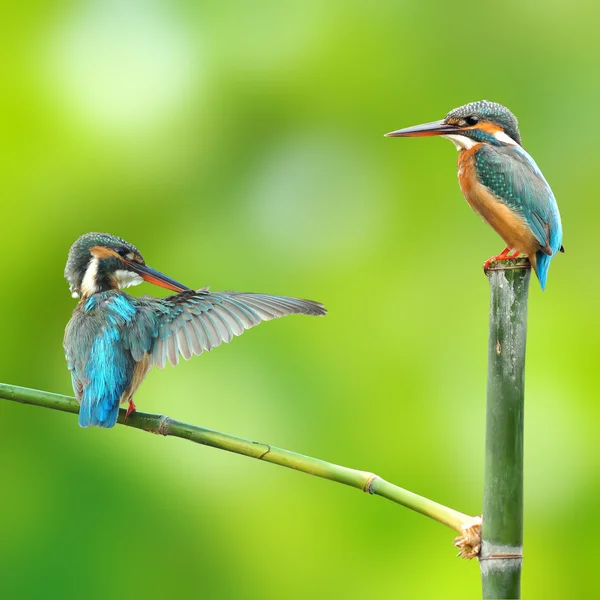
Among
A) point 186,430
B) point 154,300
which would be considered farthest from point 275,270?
point 186,430

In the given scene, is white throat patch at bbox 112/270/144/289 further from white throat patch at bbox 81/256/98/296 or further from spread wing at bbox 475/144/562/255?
spread wing at bbox 475/144/562/255

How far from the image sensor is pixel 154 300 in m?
1.88

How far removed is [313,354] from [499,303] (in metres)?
1.95

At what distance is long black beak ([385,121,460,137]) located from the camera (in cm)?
153

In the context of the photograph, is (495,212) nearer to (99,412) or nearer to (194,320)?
(194,320)

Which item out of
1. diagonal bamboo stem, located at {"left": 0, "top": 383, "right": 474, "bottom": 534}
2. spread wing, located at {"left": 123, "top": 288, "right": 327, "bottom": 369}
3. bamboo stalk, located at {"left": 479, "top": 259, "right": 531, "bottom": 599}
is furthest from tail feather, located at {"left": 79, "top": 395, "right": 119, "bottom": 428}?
bamboo stalk, located at {"left": 479, "top": 259, "right": 531, "bottom": 599}

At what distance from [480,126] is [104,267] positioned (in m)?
0.84

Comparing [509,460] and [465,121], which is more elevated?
[465,121]

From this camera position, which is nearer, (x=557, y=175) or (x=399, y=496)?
(x=399, y=496)

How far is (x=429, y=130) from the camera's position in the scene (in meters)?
1.60

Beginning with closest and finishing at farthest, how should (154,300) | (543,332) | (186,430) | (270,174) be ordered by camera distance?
(186,430) → (154,300) → (543,332) → (270,174)

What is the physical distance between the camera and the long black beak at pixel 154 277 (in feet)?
6.32

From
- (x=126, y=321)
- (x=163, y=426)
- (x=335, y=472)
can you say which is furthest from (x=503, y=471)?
(x=126, y=321)

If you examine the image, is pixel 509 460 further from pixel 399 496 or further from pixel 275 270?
pixel 275 270
